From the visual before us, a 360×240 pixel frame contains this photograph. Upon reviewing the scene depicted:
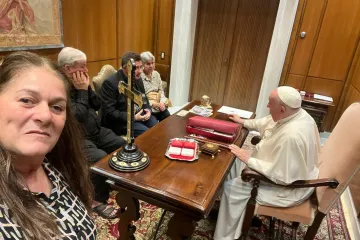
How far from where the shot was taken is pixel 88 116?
196 centimetres

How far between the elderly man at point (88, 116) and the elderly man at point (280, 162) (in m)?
0.98

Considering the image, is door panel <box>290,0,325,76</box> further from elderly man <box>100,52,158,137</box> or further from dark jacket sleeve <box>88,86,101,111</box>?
dark jacket sleeve <box>88,86,101,111</box>

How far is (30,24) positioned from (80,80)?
3.39ft

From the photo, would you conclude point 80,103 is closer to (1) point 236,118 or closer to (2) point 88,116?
(2) point 88,116

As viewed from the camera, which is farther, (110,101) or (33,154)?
(110,101)

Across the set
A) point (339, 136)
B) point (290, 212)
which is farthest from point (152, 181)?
point (339, 136)

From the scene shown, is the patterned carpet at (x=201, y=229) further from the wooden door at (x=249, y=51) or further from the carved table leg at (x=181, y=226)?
the wooden door at (x=249, y=51)

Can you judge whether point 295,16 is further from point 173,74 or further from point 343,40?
point 173,74

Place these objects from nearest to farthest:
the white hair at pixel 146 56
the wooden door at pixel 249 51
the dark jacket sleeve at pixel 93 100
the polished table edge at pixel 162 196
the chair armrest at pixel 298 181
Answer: the polished table edge at pixel 162 196 → the chair armrest at pixel 298 181 → the dark jacket sleeve at pixel 93 100 → the white hair at pixel 146 56 → the wooden door at pixel 249 51

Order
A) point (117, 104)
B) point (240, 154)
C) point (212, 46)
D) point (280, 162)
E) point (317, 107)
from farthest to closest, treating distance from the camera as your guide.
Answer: point (212, 46)
point (317, 107)
point (117, 104)
point (240, 154)
point (280, 162)

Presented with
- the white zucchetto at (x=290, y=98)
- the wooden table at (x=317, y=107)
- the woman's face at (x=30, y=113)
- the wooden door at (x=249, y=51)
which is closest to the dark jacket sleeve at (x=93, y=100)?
the woman's face at (x=30, y=113)

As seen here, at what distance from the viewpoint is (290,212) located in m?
1.52

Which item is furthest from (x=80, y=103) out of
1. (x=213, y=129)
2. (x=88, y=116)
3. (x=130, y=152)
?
(x=213, y=129)

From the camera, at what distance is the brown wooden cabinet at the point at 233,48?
4.02 metres
